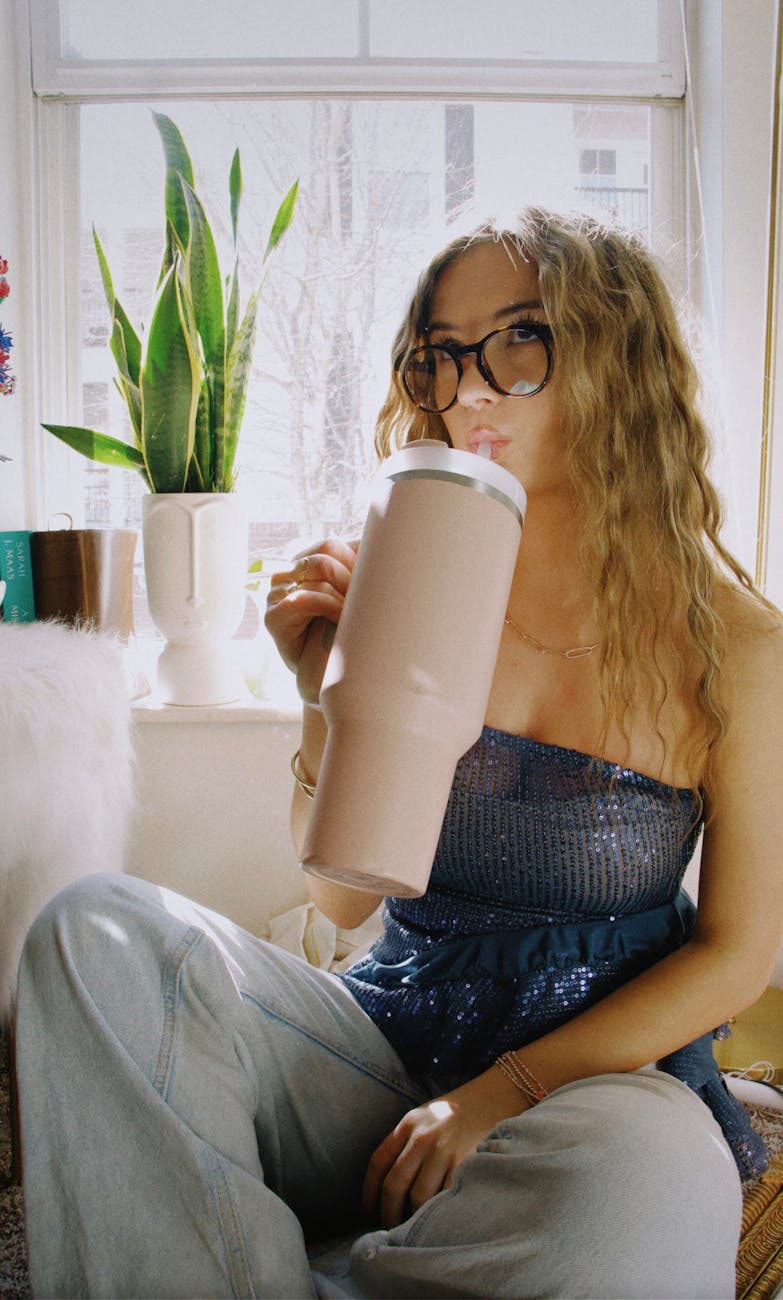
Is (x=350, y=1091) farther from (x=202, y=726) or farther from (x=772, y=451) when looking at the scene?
(x=772, y=451)

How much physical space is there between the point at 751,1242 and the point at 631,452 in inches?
25.5

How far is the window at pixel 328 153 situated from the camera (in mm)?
1905

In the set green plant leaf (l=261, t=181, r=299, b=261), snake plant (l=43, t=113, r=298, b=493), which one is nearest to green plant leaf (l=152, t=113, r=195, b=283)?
snake plant (l=43, t=113, r=298, b=493)

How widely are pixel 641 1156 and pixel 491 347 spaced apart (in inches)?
23.9

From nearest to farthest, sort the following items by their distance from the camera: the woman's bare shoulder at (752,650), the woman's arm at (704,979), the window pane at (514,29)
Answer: the woman's arm at (704,979) < the woman's bare shoulder at (752,650) < the window pane at (514,29)

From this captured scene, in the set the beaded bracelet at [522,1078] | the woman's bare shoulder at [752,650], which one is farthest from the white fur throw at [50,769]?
the woman's bare shoulder at [752,650]

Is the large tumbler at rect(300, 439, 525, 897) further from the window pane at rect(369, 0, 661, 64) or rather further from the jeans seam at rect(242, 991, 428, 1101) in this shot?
the window pane at rect(369, 0, 661, 64)

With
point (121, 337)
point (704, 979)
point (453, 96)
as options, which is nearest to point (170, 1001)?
point (704, 979)

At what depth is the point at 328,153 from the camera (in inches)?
76.7

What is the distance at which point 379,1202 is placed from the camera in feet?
2.47

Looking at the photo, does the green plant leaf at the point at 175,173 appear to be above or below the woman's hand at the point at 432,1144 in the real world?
above

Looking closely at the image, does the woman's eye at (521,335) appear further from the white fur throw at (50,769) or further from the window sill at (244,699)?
the window sill at (244,699)

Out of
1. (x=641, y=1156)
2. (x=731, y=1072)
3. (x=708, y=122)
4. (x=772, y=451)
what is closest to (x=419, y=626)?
(x=641, y=1156)

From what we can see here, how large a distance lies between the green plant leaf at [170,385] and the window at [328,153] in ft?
1.11
